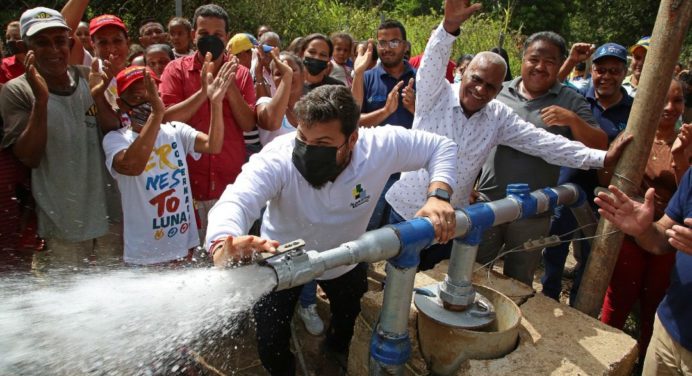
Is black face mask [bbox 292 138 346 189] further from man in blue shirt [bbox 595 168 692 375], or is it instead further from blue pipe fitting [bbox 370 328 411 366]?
man in blue shirt [bbox 595 168 692 375]

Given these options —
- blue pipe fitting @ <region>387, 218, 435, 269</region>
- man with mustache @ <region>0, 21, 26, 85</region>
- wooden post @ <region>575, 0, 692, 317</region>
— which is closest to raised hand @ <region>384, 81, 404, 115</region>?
wooden post @ <region>575, 0, 692, 317</region>

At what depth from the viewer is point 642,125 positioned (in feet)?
9.09

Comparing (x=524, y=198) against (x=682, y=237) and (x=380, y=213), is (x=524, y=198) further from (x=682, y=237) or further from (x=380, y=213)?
(x=380, y=213)

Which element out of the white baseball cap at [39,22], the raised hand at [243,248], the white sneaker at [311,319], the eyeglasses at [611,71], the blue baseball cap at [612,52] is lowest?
the white sneaker at [311,319]

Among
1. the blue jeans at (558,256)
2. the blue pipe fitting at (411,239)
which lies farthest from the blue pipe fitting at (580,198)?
the blue pipe fitting at (411,239)

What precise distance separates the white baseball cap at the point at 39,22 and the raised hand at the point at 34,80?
0.29 metres

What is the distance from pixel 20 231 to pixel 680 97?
188 inches

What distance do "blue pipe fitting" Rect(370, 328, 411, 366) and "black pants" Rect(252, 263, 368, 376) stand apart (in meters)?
0.88

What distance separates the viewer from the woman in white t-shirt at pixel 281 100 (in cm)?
400

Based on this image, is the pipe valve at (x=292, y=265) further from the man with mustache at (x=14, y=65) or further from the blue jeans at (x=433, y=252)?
the man with mustache at (x=14, y=65)

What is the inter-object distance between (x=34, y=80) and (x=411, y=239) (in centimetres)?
231

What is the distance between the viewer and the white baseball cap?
3.13 metres

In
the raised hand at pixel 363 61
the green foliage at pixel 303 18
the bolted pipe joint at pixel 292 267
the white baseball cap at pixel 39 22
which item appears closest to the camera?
the bolted pipe joint at pixel 292 267

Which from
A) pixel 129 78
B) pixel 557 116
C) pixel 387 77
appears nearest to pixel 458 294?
pixel 557 116
